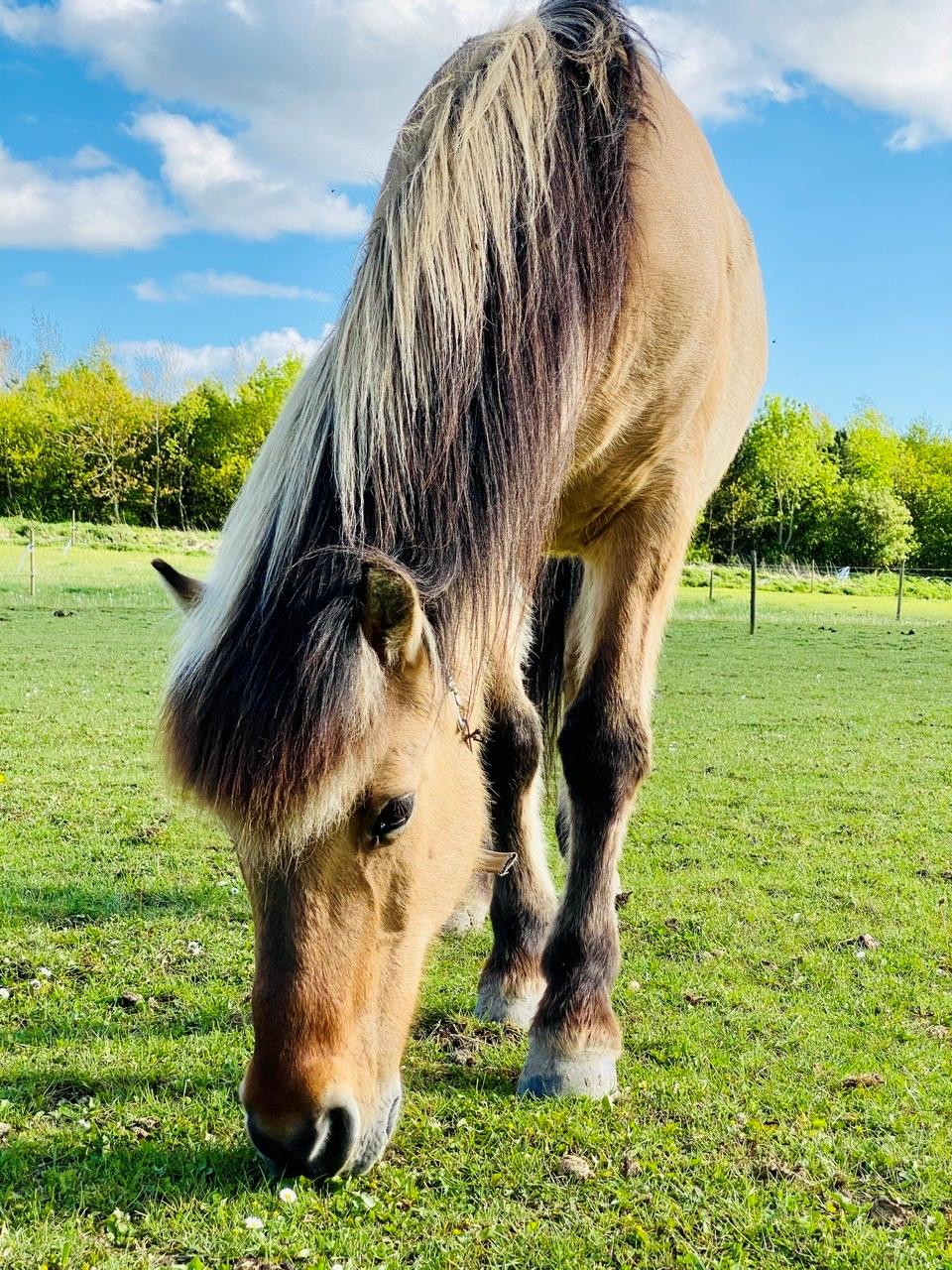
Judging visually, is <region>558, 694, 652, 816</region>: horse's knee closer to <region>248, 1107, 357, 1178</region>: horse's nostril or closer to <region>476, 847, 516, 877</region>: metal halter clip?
<region>476, 847, 516, 877</region>: metal halter clip

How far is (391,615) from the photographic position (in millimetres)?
2154

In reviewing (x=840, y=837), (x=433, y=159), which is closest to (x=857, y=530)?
(x=840, y=837)

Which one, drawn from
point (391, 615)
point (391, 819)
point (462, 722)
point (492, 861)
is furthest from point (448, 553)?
point (492, 861)

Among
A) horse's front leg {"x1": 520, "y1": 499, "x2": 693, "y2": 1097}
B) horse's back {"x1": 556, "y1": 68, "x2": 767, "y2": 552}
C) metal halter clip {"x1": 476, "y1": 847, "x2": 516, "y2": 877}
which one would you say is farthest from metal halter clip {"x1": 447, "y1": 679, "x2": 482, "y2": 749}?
horse's back {"x1": 556, "y1": 68, "x2": 767, "y2": 552}

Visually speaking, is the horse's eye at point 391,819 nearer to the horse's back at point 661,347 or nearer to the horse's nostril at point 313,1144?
the horse's nostril at point 313,1144

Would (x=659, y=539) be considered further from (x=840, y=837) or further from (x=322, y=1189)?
(x=840, y=837)

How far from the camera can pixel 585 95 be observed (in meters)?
3.09

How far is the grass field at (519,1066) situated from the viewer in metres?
2.39

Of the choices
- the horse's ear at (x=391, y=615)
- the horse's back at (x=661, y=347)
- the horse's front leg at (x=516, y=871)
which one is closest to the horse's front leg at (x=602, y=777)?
the horse's back at (x=661, y=347)

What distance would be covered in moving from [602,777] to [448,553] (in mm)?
1361

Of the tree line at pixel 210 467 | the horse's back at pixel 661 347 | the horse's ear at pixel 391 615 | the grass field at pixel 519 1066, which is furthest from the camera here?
the tree line at pixel 210 467

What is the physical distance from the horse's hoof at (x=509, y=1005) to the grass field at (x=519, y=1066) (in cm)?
9

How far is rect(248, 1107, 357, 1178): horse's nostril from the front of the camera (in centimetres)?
212

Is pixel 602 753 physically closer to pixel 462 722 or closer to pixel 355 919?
pixel 462 722
